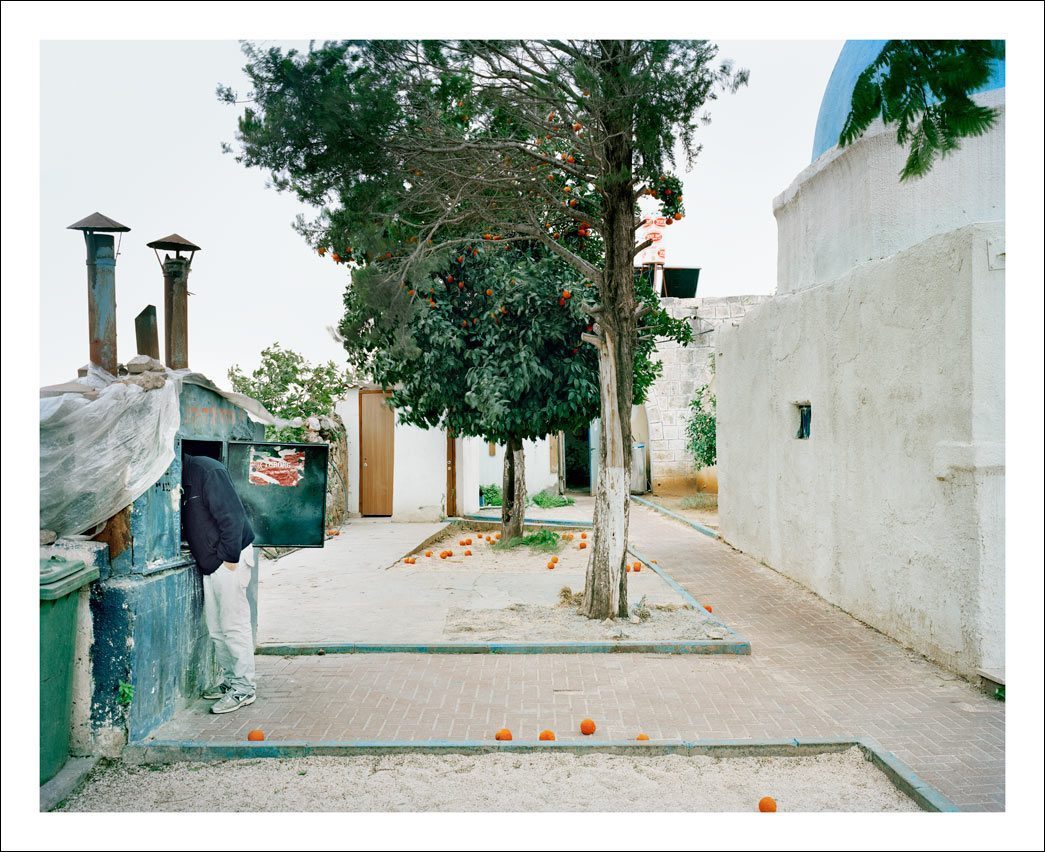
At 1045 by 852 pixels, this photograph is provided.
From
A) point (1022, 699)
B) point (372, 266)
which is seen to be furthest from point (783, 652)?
point (372, 266)

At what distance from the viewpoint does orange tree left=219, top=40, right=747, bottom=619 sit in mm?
6324

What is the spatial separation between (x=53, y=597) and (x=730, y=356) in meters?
10.8

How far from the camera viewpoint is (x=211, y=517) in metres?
5.60

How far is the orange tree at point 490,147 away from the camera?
20.7 feet

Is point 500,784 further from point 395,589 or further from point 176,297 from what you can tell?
point 395,589

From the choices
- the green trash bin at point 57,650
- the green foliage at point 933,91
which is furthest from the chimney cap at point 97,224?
the green foliage at point 933,91

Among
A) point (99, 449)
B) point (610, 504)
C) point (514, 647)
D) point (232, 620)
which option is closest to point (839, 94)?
point (610, 504)

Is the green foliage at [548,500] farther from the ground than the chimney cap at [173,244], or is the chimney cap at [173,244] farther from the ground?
the chimney cap at [173,244]

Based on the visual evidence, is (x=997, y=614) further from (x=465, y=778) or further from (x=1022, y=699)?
(x=465, y=778)

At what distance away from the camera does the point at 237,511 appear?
5.64 meters

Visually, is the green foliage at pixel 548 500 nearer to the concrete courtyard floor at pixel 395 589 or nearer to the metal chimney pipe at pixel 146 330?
the concrete courtyard floor at pixel 395 589

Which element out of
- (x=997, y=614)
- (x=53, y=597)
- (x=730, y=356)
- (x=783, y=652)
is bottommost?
(x=783, y=652)

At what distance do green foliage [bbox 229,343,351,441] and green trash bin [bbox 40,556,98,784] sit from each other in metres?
10.3

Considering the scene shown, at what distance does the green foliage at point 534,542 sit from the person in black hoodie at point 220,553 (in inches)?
290
